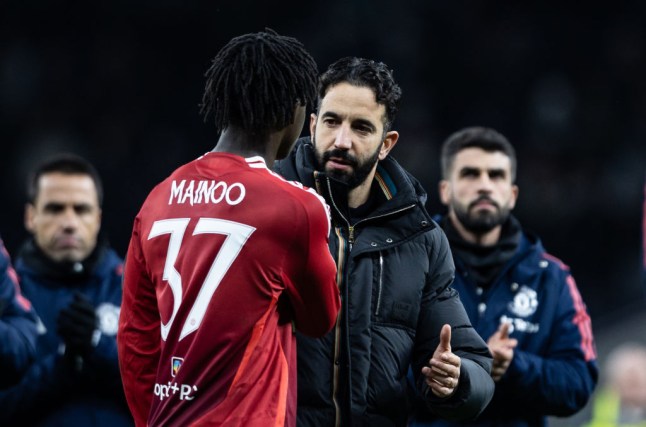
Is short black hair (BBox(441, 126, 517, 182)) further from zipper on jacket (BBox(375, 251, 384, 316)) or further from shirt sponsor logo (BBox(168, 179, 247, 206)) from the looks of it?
shirt sponsor logo (BBox(168, 179, 247, 206))

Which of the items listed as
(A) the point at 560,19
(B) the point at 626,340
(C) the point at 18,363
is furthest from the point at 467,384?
(A) the point at 560,19

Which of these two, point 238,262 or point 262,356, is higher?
point 238,262

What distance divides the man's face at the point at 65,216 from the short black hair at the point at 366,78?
1.98 meters

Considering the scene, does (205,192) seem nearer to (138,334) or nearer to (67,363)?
(138,334)

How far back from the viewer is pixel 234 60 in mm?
3025

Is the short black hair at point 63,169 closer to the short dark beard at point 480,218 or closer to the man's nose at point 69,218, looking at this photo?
the man's nose at point 69,218

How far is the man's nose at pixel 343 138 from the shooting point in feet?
11.5

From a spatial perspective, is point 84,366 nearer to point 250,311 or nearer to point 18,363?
point 18,363

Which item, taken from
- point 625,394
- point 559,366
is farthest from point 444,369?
point 625,394

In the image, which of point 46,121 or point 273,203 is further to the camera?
point 46,121

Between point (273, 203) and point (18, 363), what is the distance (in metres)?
1.97

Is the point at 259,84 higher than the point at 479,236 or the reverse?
higher

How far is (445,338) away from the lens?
3.21 m

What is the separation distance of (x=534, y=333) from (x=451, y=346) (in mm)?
1362
